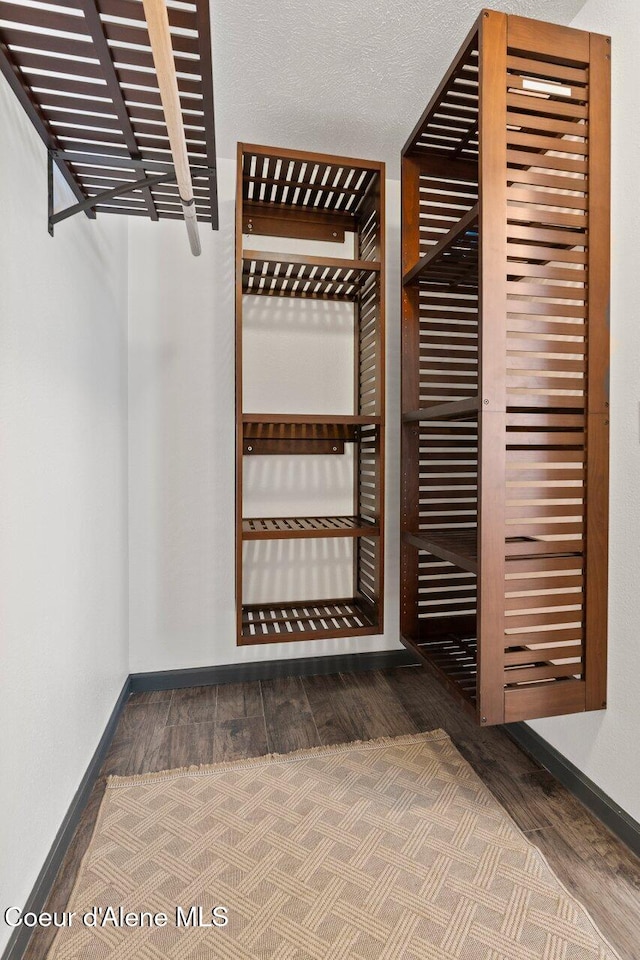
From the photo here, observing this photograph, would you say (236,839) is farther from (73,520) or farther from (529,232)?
(529,232)

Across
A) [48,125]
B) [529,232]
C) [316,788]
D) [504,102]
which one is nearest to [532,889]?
[316,788]

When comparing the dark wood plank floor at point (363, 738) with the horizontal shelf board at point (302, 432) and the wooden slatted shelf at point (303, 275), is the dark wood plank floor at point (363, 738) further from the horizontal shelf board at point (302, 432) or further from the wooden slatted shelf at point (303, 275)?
the wooden slatted shelf at point (303, 275)

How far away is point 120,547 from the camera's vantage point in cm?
212

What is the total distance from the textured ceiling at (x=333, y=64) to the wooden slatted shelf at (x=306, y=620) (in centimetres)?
203

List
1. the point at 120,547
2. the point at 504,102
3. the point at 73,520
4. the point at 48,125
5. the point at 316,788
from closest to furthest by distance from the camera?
the point at 48,125
the point at 504,102
the point at 73,520
the point at 316,788
the point at 120,547

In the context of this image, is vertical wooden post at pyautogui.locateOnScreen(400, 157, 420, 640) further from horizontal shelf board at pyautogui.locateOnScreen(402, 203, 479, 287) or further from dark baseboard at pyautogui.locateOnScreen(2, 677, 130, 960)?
dark baseboard at pyautogui.locateOnScreen(2, 677, 130, 960)

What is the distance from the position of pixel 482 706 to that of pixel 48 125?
1.80 metres

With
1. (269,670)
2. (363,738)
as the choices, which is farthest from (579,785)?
(269,670)

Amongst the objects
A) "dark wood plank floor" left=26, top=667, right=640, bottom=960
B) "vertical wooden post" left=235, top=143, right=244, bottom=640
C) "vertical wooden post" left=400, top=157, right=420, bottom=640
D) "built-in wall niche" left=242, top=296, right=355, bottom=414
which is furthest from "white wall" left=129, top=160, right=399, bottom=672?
"vertical wooden post" left=400, top=157, right=420, bottom=640

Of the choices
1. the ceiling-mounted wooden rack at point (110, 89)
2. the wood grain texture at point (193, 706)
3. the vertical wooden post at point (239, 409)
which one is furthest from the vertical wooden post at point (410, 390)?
the wood grain texture at point (193, 706)

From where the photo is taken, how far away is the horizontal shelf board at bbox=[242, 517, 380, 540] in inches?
80.0

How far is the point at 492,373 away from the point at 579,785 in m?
1.26

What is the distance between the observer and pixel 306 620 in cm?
219

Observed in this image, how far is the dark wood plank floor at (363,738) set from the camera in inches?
49.5
